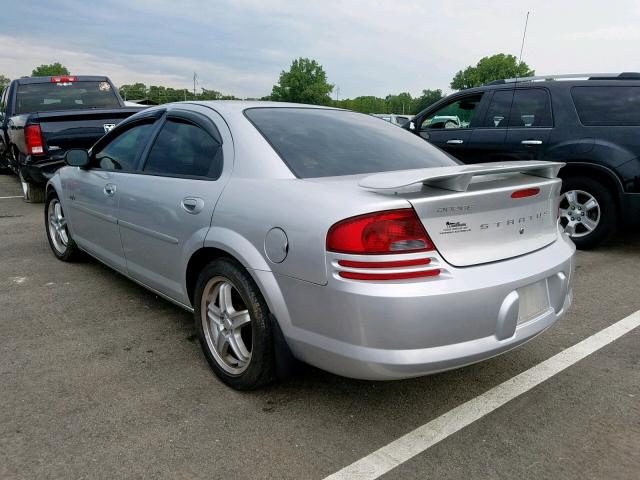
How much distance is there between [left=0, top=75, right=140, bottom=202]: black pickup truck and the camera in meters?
7.18

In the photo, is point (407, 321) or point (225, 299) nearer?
point (407, 321)

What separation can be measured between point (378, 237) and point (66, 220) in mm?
3570

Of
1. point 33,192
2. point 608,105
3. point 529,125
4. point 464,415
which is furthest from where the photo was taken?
point 33,192

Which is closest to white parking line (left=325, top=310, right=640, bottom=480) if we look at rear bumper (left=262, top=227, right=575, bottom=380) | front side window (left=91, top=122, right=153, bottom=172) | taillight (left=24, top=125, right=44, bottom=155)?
rear bumper (left=262, top=227, right=575, bottom=380)

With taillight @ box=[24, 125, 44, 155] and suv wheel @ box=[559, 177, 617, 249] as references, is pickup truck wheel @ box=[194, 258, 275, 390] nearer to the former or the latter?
suv wheel @ box=[559, 177, 617, 249]

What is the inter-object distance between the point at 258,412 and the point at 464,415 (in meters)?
0.97

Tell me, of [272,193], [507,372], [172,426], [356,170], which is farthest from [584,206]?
[172,426]

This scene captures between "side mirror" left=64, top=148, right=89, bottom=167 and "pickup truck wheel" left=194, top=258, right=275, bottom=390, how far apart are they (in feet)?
6.14

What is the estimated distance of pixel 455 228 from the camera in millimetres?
2236

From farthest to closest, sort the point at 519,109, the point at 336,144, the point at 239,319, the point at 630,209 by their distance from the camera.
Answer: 1. the point at 519,109
2. the point at 630,209
3. the point at 336,144
4. the point at 239,319

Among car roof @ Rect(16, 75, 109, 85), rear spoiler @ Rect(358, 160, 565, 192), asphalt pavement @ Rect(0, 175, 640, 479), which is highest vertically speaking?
car roof @ Rect(16, 75, 109, 85)

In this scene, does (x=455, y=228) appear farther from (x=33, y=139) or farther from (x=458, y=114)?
(x=33, y=139)

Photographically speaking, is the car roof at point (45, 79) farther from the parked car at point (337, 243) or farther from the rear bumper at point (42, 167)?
the parked car at point (337, 243)

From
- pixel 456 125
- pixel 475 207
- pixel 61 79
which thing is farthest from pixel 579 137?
pixel 61 79
